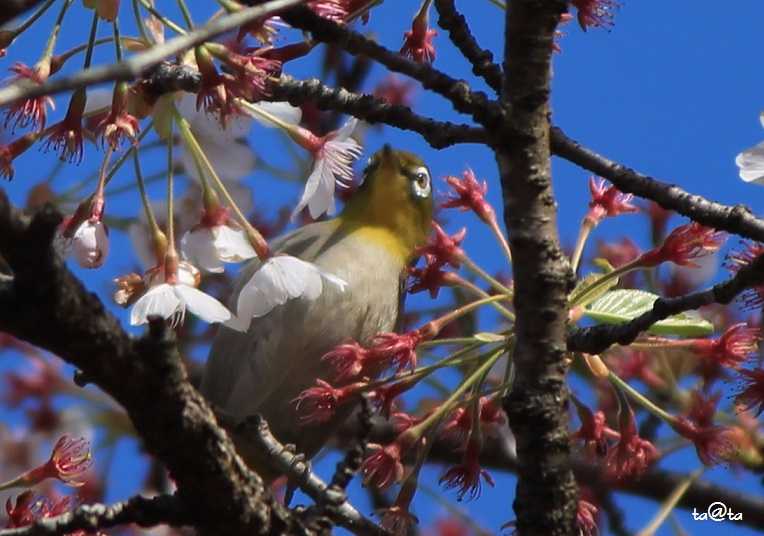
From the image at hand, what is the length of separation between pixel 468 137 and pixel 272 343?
198 centimetres

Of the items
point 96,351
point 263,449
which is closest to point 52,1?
point 96,351

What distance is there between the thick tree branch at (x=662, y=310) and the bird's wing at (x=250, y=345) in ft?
5.65

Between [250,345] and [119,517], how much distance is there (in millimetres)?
2093

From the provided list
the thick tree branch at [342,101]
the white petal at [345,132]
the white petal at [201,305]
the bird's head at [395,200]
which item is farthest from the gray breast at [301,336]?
the thick tree branch at [342,101]

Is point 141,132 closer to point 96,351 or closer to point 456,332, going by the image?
point 96,351

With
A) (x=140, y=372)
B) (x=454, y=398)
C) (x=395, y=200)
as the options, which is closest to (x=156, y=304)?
(x=454, y=398)

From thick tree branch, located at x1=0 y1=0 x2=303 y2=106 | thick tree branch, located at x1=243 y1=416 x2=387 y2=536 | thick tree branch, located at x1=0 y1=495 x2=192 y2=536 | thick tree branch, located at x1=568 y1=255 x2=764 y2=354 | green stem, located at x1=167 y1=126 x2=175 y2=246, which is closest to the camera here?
thick tree branch, located at x1=0 y1=0 x2=303 y2=106

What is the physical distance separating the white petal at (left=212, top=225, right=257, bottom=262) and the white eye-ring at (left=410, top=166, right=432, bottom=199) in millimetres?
1948

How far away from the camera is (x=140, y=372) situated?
210 centimetres

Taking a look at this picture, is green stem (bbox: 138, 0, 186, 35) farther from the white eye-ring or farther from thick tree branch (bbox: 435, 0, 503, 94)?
the white eye-ring

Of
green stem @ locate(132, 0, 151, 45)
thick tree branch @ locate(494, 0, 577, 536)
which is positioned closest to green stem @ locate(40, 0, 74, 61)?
green stem @ locate(132, 0, 151, 45)

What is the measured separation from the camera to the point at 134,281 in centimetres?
316

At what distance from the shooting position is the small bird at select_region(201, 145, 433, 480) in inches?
175

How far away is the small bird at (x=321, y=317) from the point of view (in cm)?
445
